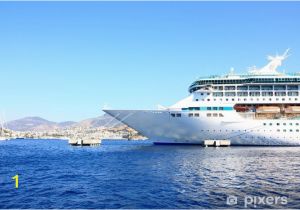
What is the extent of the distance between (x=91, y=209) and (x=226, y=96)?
48160mm

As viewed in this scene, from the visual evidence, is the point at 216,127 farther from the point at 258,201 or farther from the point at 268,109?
the point at 258,201

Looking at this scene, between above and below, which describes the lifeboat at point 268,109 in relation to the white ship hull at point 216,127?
above

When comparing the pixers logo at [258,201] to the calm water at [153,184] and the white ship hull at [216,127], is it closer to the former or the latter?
the calm water at [153,184]

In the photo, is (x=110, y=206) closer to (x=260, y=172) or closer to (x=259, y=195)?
(x=259, y=195)

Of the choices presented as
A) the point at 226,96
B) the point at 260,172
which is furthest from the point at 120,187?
the point at 226,96

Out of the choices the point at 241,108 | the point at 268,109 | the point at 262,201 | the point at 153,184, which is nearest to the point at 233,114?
the point at 241,108

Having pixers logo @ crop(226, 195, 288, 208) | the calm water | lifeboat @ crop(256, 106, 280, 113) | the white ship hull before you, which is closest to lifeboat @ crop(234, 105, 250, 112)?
lifeboat @ crop(256, 106, 280, 113)

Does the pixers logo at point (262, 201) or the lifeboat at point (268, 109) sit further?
the lifeboat at point (268, 109)

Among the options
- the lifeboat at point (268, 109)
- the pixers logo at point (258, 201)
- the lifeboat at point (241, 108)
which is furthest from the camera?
the lifeboat at point (241, 108)

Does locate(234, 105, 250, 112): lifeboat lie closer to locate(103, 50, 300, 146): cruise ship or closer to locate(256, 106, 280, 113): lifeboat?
locate(103, 50, 300, 146): cruise ship

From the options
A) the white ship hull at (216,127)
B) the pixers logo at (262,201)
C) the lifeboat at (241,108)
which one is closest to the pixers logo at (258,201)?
the pixers logo at (262,201)

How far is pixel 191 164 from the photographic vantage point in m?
40.0

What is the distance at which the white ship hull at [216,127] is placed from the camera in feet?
204

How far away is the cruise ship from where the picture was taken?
6222 cm
